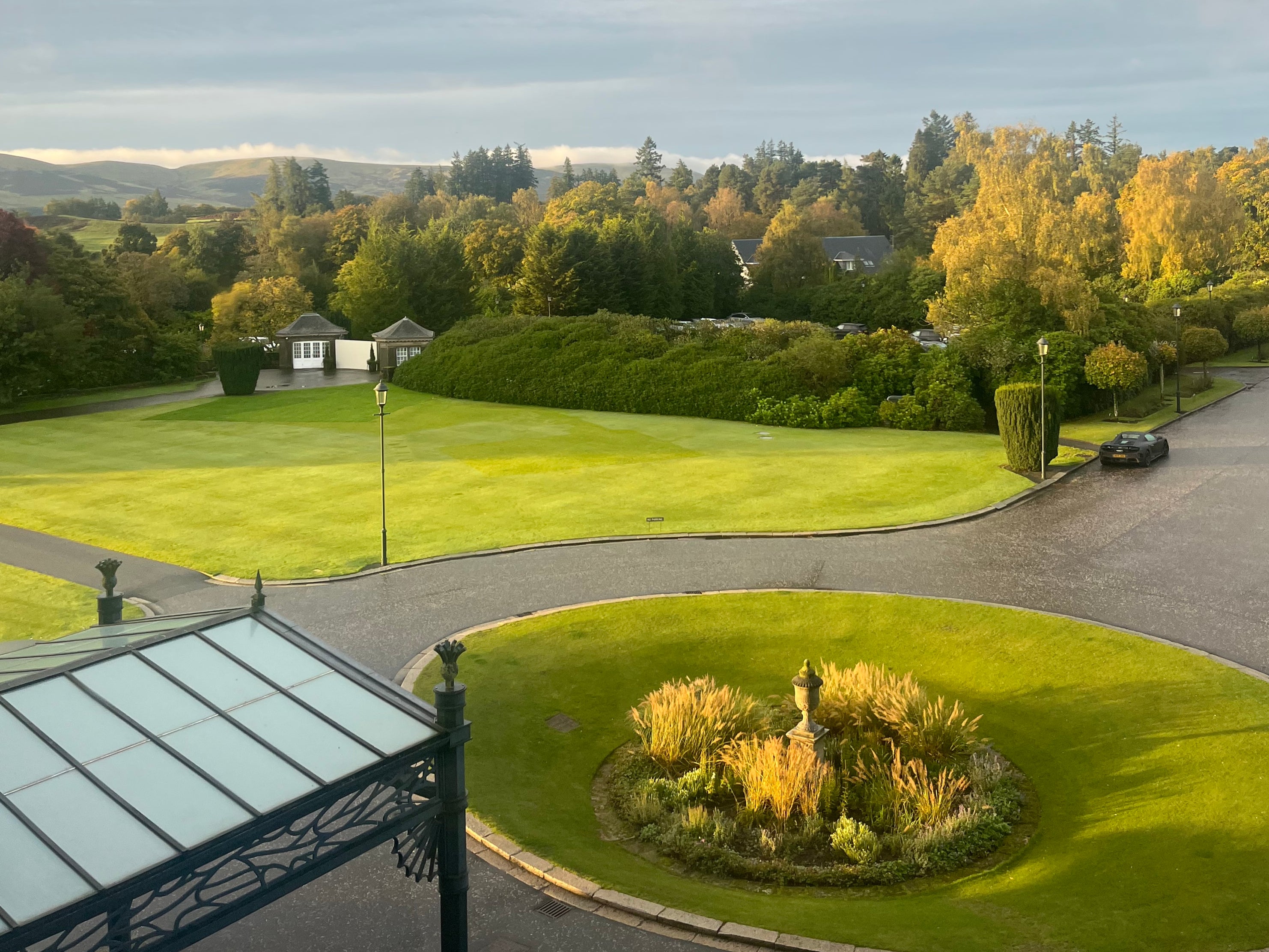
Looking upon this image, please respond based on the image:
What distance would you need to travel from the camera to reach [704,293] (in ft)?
268

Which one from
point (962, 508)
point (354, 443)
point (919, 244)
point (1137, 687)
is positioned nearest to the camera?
point (1137, 687)

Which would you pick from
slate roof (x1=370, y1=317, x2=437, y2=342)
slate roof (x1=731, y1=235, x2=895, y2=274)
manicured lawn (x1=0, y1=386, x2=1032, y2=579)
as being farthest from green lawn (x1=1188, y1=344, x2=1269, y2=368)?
slate roof (x1=370, y1=317, x2=437, y2=342)

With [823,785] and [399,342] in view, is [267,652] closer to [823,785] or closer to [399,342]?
[823,785]

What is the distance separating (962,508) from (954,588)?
7.29 meters

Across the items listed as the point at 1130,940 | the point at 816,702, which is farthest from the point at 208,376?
the point at 1130,940

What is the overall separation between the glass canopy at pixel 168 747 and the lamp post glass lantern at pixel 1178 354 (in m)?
44.1

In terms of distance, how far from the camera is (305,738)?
7.73 meters

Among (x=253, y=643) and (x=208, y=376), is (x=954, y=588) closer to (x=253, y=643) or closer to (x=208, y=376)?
(x=253, y=643)

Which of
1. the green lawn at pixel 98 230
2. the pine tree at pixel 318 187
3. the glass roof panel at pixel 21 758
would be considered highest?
the pine tree at pixel 318 187

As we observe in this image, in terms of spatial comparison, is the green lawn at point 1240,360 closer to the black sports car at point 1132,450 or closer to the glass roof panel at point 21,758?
the black sports car at point 1132,450

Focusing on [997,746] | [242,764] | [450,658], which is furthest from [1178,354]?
[242,764]

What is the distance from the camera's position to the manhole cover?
15.1 meters

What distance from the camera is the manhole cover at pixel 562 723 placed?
15.1 m

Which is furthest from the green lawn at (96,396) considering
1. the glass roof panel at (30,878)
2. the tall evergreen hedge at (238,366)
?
the glass roof panel at (30,878)
